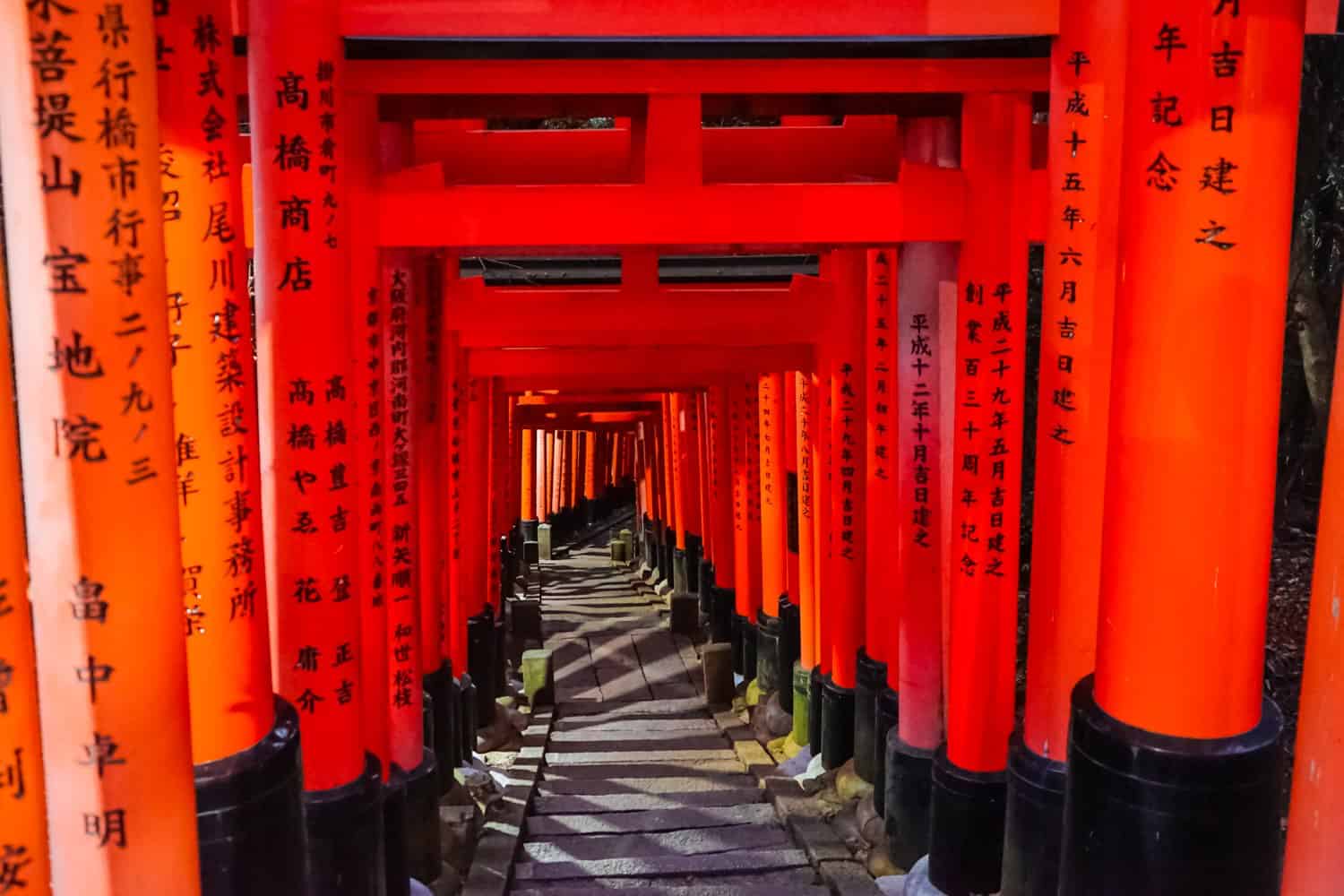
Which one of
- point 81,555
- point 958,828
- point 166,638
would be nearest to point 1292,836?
point 166,638

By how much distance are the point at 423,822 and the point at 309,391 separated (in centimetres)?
242

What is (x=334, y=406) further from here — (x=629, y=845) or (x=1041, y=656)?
(x=629, y=845)

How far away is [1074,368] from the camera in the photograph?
10.5 feet

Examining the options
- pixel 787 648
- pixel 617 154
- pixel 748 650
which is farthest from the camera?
pixel 748 650

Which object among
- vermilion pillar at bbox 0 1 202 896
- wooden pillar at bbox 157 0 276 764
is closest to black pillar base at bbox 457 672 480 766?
Result: wooden pillar at bbox 157 0 276 764

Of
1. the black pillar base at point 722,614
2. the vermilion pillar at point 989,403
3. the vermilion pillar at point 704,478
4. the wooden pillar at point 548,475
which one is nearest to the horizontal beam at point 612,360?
the vermilion pillar at point 989,403

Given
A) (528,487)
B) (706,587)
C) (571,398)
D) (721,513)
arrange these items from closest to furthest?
(721,513), (706,587), (571,398), (528,487)

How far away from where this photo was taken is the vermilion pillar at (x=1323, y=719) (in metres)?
1.71

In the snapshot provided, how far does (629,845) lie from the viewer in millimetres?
5703

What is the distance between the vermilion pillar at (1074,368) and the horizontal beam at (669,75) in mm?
438

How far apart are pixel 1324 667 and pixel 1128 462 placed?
0.52 m

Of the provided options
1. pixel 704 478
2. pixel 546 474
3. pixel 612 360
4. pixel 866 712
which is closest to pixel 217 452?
pixel 866 712

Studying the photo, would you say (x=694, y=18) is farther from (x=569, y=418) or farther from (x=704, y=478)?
(x=569, y=418)

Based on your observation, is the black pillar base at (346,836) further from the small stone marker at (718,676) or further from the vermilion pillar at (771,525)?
the small stone marker at (718,676)
